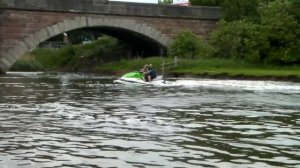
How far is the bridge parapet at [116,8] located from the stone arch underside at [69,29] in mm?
811

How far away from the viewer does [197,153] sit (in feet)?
38.8

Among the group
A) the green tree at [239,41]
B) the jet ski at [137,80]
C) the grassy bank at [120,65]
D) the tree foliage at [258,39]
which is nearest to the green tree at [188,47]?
the tree foliage at [258,39]

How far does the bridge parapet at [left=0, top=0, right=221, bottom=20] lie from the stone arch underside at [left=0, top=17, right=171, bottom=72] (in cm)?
81

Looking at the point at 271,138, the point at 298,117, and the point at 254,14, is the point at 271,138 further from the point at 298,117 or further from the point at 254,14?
the point at 254,14

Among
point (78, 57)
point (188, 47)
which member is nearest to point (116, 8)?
point (188, 47)

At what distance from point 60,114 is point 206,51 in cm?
3757

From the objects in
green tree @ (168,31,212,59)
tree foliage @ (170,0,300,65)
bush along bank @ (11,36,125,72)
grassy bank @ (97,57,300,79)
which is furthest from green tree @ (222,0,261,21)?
bush along bank @ (11,36,125,72)

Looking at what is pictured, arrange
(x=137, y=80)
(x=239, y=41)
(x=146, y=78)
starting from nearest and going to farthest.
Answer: (x=146, y=78), (x=137, y=80), (x=239, y=41)

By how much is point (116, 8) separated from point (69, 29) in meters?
5.20

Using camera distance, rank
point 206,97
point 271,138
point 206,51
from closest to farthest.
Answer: point 271,138 < point 206,97 < point 206,51

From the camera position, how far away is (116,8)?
54.8m

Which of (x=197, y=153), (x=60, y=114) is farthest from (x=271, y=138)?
(x=60, y=114)

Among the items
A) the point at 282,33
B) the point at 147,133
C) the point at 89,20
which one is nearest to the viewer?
the point at 147,133

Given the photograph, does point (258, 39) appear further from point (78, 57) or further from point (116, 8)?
point (78, 57)
